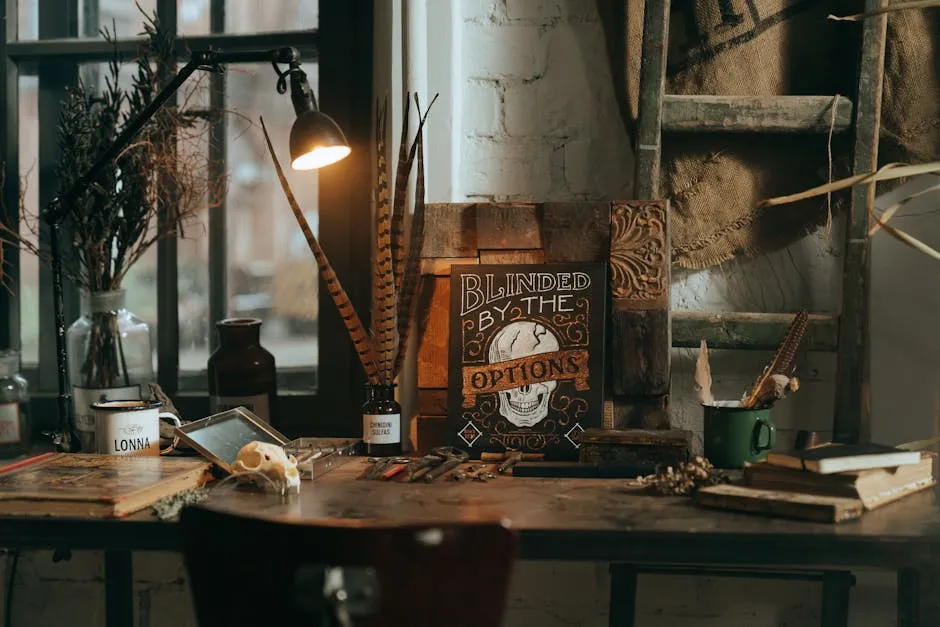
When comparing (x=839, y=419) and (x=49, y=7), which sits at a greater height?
(x=49, y=7)

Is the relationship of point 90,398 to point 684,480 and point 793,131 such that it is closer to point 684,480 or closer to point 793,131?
point 684,480

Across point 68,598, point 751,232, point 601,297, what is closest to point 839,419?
point 751,232

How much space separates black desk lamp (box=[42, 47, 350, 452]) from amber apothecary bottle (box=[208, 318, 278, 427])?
275mm

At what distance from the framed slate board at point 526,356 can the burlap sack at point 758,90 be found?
0.29 meters

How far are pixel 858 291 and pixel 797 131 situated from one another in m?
0.31

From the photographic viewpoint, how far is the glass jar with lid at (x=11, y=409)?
1.93m

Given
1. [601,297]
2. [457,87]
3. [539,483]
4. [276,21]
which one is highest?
[276,21]

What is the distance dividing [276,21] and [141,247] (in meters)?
0.57

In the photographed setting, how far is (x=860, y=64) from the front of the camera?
1803mm

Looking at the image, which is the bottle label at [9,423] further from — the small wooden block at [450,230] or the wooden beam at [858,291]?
the wooden beam at [858,291]

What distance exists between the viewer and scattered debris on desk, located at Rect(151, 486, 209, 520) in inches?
54.3

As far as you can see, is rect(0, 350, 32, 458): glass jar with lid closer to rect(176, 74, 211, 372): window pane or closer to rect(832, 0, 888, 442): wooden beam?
rect(176, 74, 211, 372): window pane

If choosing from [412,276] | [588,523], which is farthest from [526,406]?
[588,523]

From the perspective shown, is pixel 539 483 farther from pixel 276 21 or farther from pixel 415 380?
pixel 276 21
